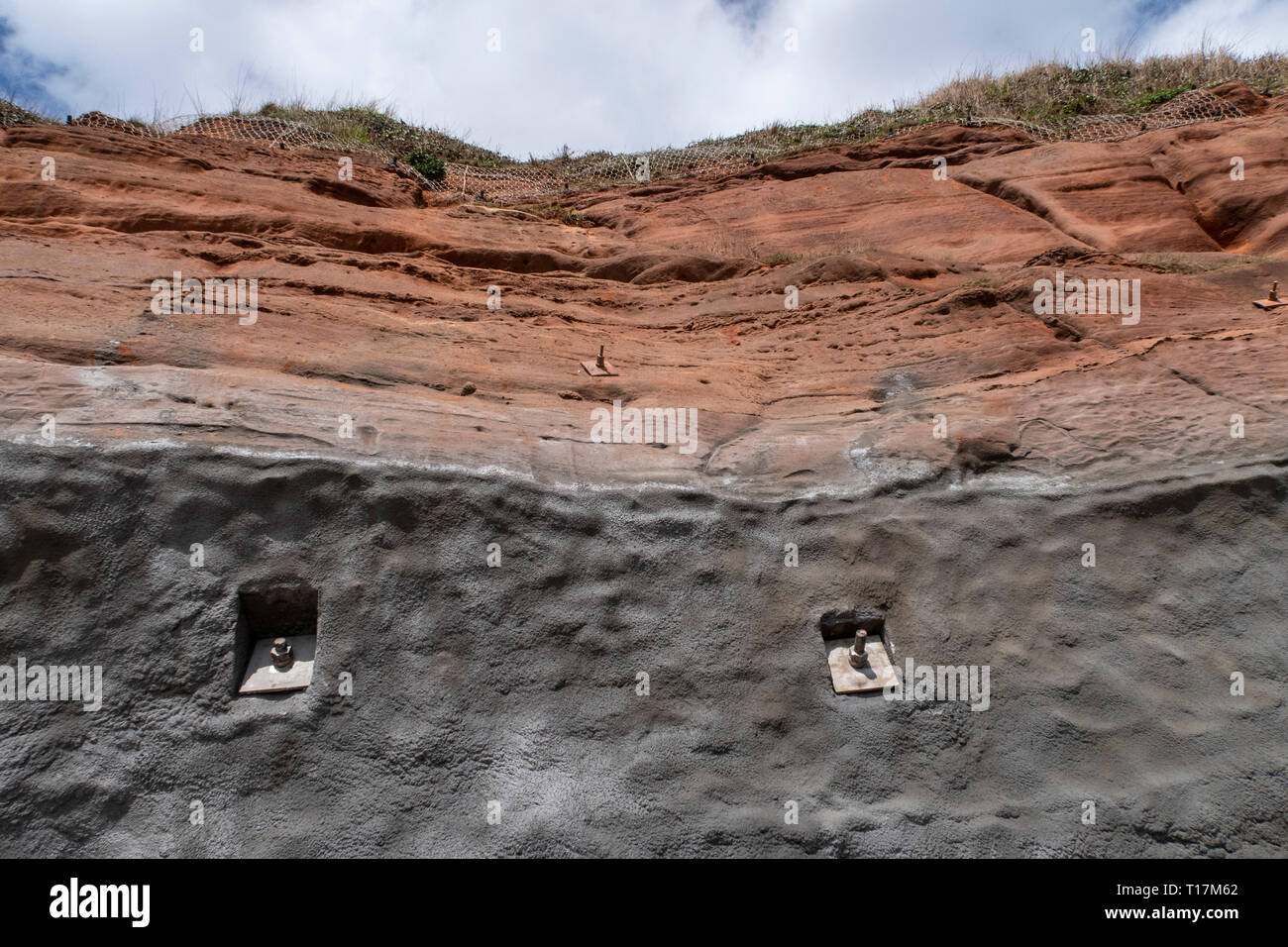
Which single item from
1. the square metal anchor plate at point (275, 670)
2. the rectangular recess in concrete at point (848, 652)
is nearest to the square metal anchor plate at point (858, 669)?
the rectangular recess in concrete at point (848, 652)

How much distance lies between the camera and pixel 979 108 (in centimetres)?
1361

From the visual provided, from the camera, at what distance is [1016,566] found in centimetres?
363

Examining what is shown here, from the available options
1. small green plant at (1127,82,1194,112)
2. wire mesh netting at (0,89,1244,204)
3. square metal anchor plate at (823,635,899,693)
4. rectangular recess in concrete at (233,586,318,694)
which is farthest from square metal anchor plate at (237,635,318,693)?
small green plant at (1127,82,1194,112)

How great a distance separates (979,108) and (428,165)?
8866 mm

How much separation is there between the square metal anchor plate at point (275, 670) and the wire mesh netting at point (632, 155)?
8.44 meters

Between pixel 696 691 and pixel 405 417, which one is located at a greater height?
pixel 405 417

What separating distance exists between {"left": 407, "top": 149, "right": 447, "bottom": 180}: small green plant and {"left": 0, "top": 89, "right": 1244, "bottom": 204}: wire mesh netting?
99 millimetres

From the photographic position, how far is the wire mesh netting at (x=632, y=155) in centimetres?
1104
